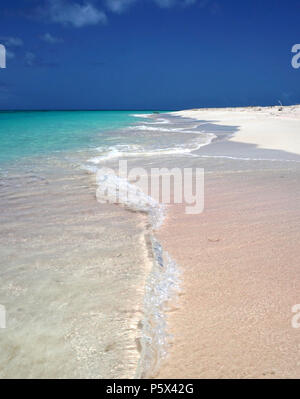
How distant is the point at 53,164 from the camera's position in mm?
7480

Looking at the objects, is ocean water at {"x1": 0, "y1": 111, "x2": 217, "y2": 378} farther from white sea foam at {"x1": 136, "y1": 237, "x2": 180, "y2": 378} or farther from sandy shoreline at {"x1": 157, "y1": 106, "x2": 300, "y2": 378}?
sandy shoreline at {"x1": 157, "y1": 106, "x2": 300, "y2": 378}

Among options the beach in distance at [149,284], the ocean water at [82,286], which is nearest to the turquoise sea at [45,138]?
the ocean water at [82,286]

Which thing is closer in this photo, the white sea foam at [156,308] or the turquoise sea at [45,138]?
the white sea foam at [156,308]

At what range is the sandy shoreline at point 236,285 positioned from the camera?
5.21 ft

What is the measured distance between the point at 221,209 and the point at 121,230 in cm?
134

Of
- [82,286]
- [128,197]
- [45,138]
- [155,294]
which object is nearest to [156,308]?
[155,294]

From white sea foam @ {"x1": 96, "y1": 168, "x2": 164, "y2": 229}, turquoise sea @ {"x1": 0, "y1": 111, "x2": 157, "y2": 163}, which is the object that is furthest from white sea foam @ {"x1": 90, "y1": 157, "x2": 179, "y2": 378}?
turquoise sea @ {"x1": 0, "y1": 111, "x2": 157, "y2": 163}

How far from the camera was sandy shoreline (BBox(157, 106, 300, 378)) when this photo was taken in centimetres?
159

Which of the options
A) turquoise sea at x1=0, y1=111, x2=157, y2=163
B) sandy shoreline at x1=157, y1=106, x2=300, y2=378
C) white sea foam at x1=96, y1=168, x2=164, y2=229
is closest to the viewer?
sandy shoreline at x1=157, y1=106, x2=300, y2=378

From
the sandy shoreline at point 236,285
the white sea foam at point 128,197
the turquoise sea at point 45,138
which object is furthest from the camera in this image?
the turquoise sea at point 45,138

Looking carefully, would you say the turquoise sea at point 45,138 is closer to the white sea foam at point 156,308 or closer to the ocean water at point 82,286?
the ocean water at point 82,286

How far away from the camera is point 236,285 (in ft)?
7.35

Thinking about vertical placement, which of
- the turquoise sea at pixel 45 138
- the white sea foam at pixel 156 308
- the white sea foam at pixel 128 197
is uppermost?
the turquoise sea at pixel 45 138

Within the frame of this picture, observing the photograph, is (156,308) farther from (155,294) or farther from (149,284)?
(149,284)
